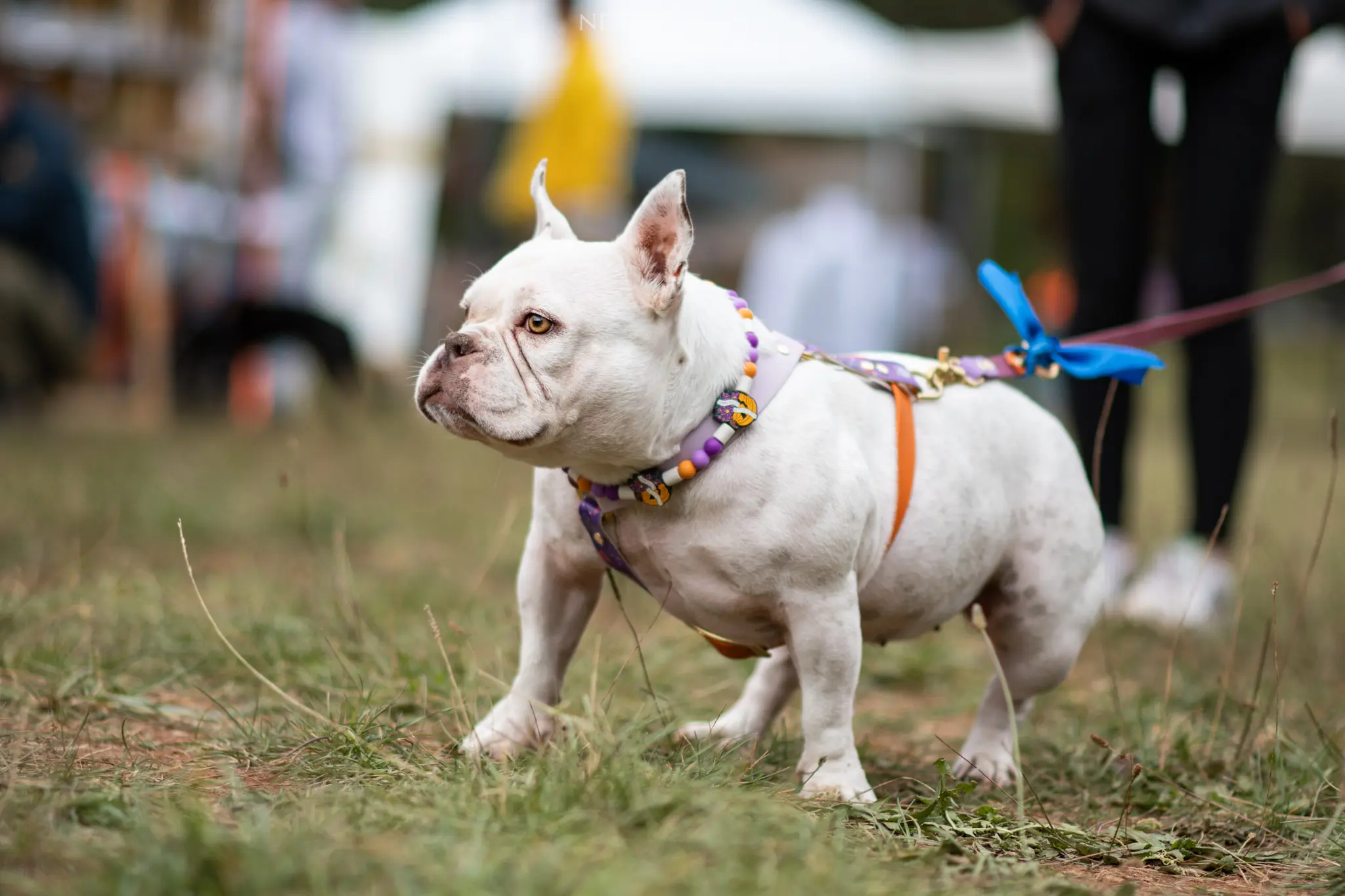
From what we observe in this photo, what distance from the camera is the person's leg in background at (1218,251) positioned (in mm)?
3125

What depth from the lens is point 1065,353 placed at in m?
2.29

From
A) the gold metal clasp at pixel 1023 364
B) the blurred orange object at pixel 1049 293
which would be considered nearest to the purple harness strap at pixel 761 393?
the gold metal clasp at pixel 1023 364

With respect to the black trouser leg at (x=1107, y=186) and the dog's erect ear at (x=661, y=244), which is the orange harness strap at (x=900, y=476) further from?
the black trouser leg at (x=1107, y=186)

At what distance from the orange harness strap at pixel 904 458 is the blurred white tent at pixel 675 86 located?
7.23 meters

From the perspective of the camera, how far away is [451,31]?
9.89 metres

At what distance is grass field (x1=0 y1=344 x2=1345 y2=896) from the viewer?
1436 millimetres

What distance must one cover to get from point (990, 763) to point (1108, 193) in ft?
5.05

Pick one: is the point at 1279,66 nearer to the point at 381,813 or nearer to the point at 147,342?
the point at 381,813

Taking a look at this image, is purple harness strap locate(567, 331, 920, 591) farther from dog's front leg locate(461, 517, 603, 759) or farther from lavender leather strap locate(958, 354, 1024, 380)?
lavender leather strap locate(958, 354, 1024, 380)

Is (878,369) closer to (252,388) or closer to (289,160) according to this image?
(289,160)

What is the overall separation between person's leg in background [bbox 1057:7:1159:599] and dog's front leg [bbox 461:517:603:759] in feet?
5.10

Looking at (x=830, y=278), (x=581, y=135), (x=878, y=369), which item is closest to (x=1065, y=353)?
(x=878, y=369)

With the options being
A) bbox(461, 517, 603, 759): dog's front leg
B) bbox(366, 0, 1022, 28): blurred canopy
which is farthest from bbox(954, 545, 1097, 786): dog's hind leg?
bbox(366, 0, 1022, 28): blurred canopy

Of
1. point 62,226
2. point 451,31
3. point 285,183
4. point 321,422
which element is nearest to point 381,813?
point 321,422
